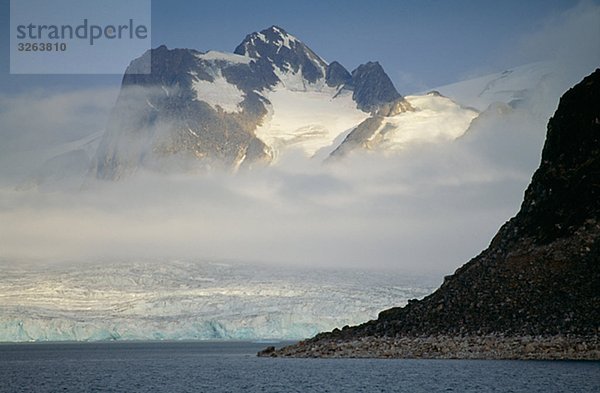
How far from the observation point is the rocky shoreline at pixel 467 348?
306ft

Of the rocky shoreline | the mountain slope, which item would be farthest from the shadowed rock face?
the rocky shoreline

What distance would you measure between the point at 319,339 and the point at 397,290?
69.8 meters

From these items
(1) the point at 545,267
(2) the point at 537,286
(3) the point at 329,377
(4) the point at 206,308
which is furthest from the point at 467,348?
(4) the point at 206,308

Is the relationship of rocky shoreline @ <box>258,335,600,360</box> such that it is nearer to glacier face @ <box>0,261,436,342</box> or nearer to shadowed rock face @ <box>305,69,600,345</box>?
shadowed rock face @ <box>305,69,600,345</box>

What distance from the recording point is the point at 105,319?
191 meters

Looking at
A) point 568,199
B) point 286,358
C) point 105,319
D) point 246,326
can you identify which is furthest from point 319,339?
point 105,319

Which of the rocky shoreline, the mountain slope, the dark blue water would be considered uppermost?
the mountain slope

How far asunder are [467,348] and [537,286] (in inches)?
400

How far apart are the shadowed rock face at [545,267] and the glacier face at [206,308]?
5951 cm

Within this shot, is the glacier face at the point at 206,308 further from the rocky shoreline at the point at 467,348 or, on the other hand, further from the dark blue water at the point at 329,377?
the rocky shoreline at the point at 467,348

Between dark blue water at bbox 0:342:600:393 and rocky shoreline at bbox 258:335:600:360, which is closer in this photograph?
dark blue water at bbox 0:342:600:393

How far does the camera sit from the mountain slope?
96625mm

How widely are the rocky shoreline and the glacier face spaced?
62.0 meters

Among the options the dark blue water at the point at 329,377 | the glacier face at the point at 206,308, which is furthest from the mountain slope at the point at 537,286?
the glacier face at the point at 206,308
